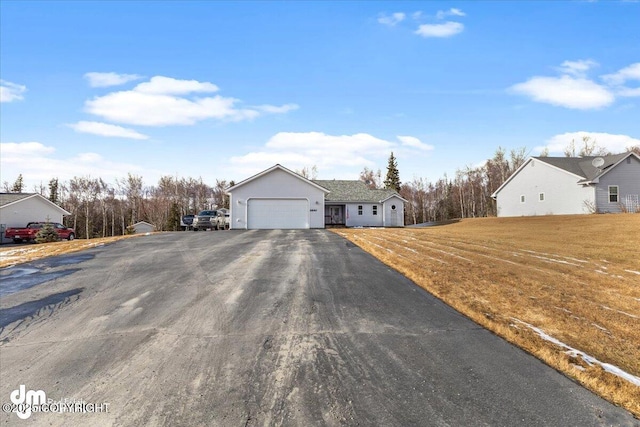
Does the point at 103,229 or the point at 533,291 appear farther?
the point at 103,229

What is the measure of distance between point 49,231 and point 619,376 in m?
28.7

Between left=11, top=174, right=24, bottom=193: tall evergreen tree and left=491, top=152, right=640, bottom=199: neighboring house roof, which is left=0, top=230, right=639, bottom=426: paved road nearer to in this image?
left=491, top=152, right=640, bottom=199: neighboring house roof

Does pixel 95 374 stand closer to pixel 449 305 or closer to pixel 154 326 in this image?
pixel 154 326

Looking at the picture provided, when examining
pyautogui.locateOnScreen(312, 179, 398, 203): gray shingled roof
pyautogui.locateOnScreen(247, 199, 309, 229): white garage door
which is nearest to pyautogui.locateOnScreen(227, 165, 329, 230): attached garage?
pyautogui.locateOnScreen(247, 199, 309, 229): white garage door

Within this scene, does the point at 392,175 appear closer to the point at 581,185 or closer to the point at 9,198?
the point at 581,185

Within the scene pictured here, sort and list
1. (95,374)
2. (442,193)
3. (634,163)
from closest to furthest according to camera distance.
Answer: (95,374), (634,163), (442,193)

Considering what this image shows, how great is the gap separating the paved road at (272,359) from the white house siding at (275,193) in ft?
54.1

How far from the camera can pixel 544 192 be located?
27.3 metres

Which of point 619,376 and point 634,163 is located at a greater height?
point 634,163

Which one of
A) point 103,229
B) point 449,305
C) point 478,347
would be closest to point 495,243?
point 449,305

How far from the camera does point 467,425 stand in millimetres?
2830

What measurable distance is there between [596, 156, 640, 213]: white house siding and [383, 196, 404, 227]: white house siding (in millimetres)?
15155

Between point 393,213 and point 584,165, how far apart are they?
15796 millimetres

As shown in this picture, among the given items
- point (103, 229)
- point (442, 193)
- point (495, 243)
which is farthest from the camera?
point (442, 193)
